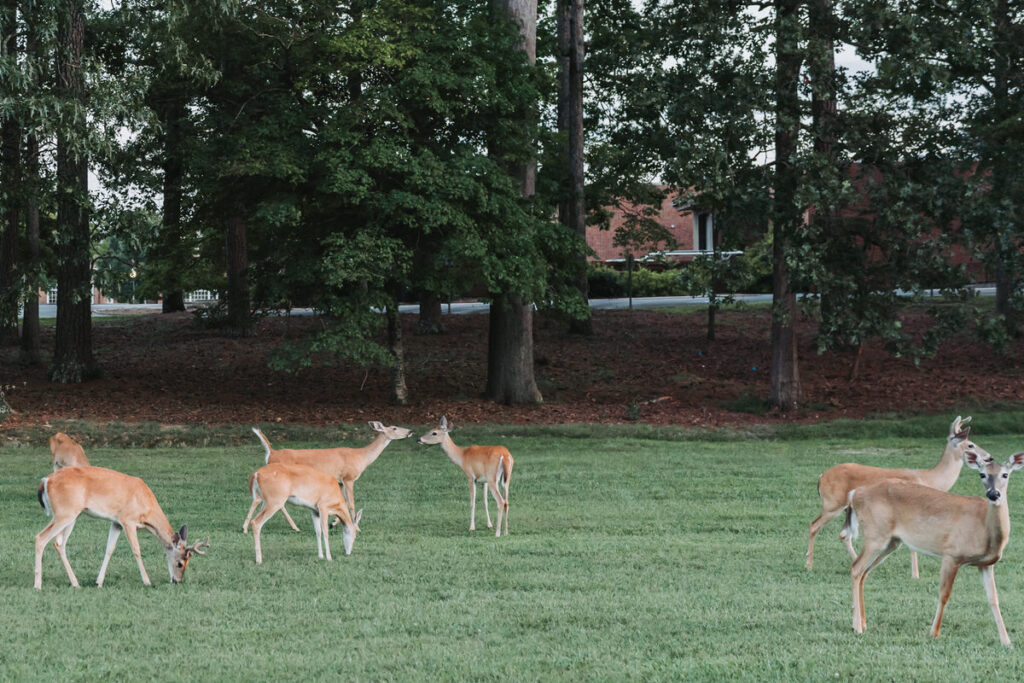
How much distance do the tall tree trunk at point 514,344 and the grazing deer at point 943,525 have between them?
59.4 feet

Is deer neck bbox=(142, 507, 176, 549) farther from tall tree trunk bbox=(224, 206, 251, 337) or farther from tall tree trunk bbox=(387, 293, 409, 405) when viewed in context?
tall tree trunk bbox=(224, 206, 251, 337)

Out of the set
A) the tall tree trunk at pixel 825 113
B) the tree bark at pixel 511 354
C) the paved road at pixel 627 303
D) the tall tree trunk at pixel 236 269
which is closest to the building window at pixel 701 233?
the paved road at pixel 627 303

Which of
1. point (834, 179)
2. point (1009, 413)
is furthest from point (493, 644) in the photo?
point (1009, 413)

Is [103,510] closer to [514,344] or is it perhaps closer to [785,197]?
[514,344]

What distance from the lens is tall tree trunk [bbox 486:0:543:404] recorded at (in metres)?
26.4

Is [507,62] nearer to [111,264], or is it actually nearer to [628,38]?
[628,38]

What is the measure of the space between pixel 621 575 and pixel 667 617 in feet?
5.60

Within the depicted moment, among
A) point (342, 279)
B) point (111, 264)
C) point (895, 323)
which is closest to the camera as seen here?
point (342, 279)

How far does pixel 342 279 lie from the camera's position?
2244 centimetres

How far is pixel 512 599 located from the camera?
952 cm

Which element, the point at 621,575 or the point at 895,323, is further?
the point at 895,323

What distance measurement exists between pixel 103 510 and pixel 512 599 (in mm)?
3526

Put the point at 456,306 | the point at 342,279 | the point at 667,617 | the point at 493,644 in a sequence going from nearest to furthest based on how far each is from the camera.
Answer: the point at 493,644 → the point at 667,617 → the point at 342,279 → the point at 456,306

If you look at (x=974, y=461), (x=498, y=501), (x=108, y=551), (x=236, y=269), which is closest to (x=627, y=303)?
(x=236, y=269)
